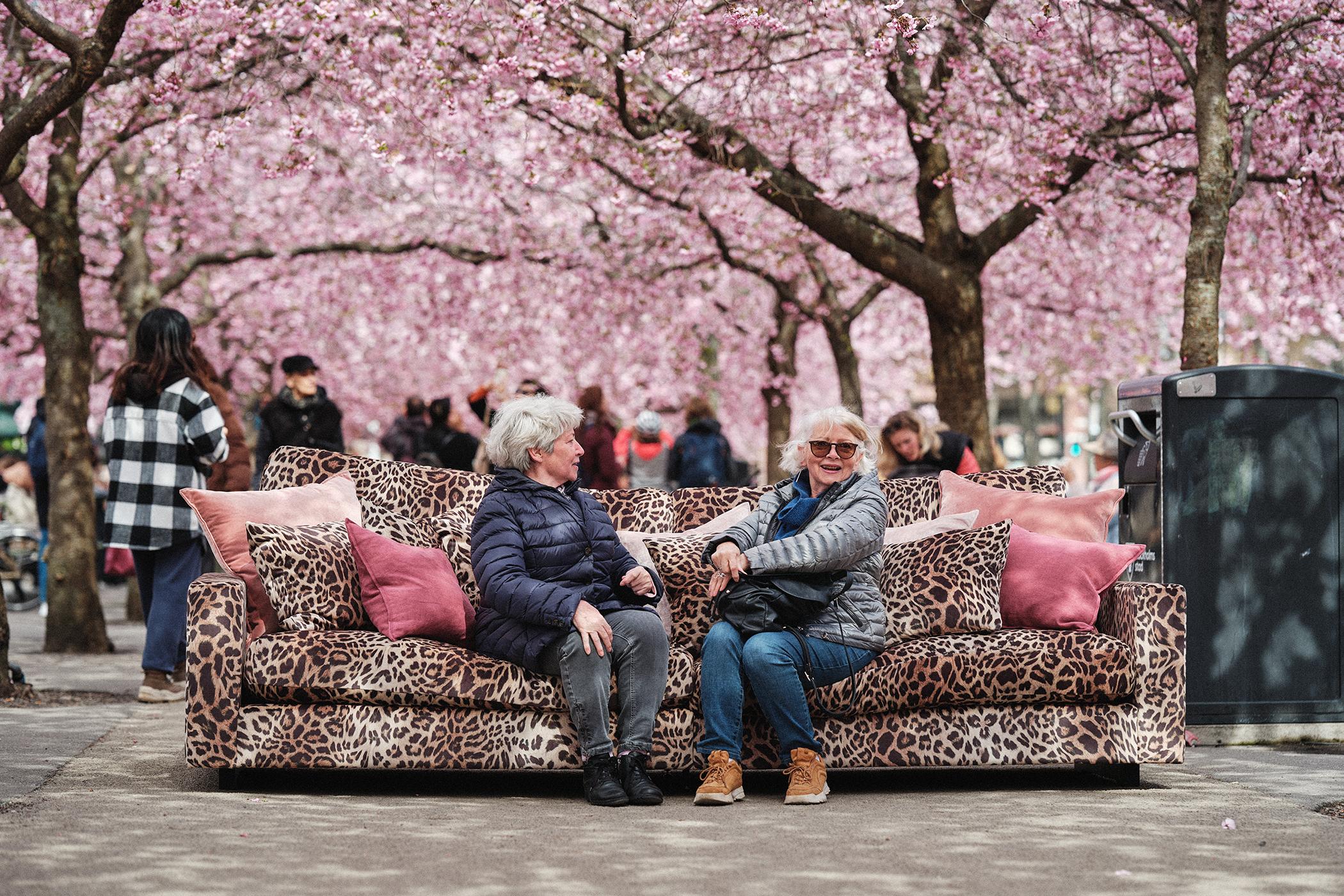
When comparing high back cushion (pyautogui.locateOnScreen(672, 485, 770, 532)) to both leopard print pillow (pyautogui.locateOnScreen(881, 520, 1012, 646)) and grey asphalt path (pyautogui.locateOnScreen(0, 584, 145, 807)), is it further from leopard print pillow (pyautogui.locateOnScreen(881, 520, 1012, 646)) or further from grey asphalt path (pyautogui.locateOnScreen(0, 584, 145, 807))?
A: grey asphalt path (pyautogui.locateOnScreen(0, 584, 145, 807))

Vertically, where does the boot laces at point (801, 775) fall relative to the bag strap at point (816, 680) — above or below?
below

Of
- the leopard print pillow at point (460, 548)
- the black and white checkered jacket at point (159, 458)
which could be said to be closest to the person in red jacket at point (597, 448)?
the black and white checkered jacket at point (159, 458)

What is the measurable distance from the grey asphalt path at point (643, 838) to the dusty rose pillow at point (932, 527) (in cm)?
91

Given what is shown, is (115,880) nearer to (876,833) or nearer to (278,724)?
(278,724)

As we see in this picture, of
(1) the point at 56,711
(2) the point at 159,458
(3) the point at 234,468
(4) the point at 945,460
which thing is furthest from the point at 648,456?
(1) the point at 56,711

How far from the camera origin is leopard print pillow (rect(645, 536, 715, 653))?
592 centimetres

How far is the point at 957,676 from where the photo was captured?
553 centimetres

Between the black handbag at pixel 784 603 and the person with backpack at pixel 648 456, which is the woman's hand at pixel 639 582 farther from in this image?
the person with backpack at pixel 648 456

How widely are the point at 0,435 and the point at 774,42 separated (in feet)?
98.5

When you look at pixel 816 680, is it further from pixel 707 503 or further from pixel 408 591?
pixel 408 591

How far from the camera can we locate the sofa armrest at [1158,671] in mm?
5656

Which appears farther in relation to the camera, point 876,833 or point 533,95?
point 533,95

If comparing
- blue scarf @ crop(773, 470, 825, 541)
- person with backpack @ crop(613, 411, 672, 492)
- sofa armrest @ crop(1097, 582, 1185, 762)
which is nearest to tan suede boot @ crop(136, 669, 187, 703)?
blue scarf @ crop(773, 470, 825, 541)

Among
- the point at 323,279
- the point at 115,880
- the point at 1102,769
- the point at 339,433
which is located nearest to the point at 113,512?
the point at 339,433
